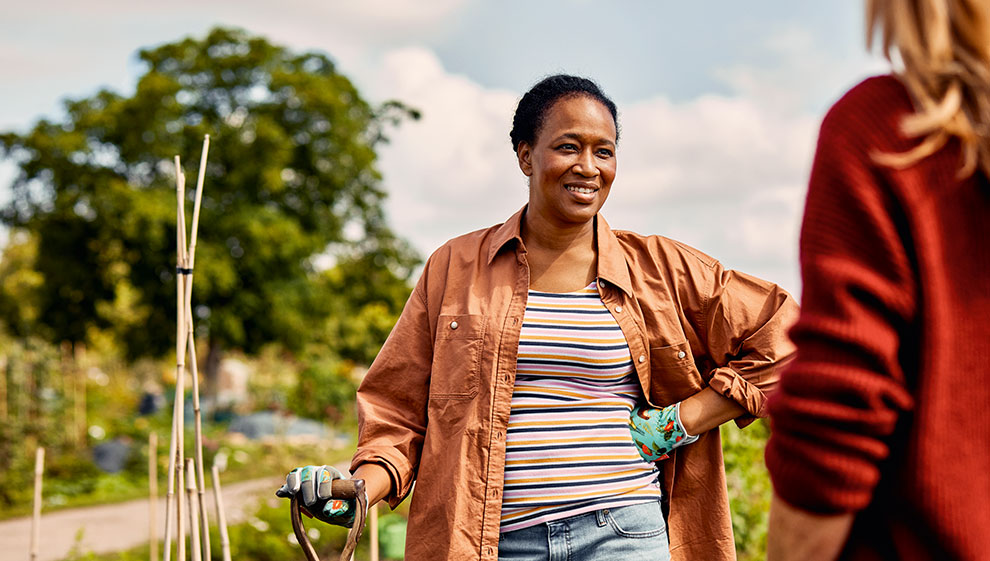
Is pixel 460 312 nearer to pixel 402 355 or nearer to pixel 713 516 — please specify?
pixel 402 355

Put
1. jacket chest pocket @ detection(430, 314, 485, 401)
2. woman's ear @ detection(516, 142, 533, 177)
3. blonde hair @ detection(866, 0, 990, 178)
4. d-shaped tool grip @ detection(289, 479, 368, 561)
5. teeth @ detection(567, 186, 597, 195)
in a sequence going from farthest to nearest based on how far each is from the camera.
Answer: woman's ear @ detection(516, 142, 533, 177)
teeth @ detection(567, 186, 597, 195)
jacket chest pocket @ detection(430, 314, 485, 401)
d-shaped tool grip @ detection(289, 479, 368, 561)
blonde hair @ detection(866, 0, 990, 178)

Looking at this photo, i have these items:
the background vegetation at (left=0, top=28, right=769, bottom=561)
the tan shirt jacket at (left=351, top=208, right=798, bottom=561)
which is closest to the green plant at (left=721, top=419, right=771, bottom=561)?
the tan shirt jacket at (left=351, top=208, right=798, bottom=561)

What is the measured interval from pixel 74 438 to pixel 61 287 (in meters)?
5.62

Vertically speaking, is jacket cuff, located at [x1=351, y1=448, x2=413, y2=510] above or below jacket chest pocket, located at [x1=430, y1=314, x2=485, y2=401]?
below

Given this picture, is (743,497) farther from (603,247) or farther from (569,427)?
(569,427)

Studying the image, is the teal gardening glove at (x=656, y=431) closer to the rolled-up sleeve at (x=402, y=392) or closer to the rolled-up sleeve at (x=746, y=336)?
the rolled-up sleeve at (x=746, y=336)

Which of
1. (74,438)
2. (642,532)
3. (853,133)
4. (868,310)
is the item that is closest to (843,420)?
(868,310)

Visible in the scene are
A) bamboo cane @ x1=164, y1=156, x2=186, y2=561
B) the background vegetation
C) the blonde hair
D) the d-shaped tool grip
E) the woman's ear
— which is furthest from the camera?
the background vegetation

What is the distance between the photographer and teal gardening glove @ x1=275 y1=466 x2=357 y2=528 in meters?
2.03

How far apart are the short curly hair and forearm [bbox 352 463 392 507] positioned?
0.89 meters

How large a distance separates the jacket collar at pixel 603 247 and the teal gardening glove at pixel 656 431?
0.94ft

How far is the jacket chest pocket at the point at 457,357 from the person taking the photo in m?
2.27

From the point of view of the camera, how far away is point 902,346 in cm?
99

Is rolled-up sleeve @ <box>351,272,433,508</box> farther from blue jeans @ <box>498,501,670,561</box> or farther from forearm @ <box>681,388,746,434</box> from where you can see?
forearm @ <box>681,388,746,434</box>
